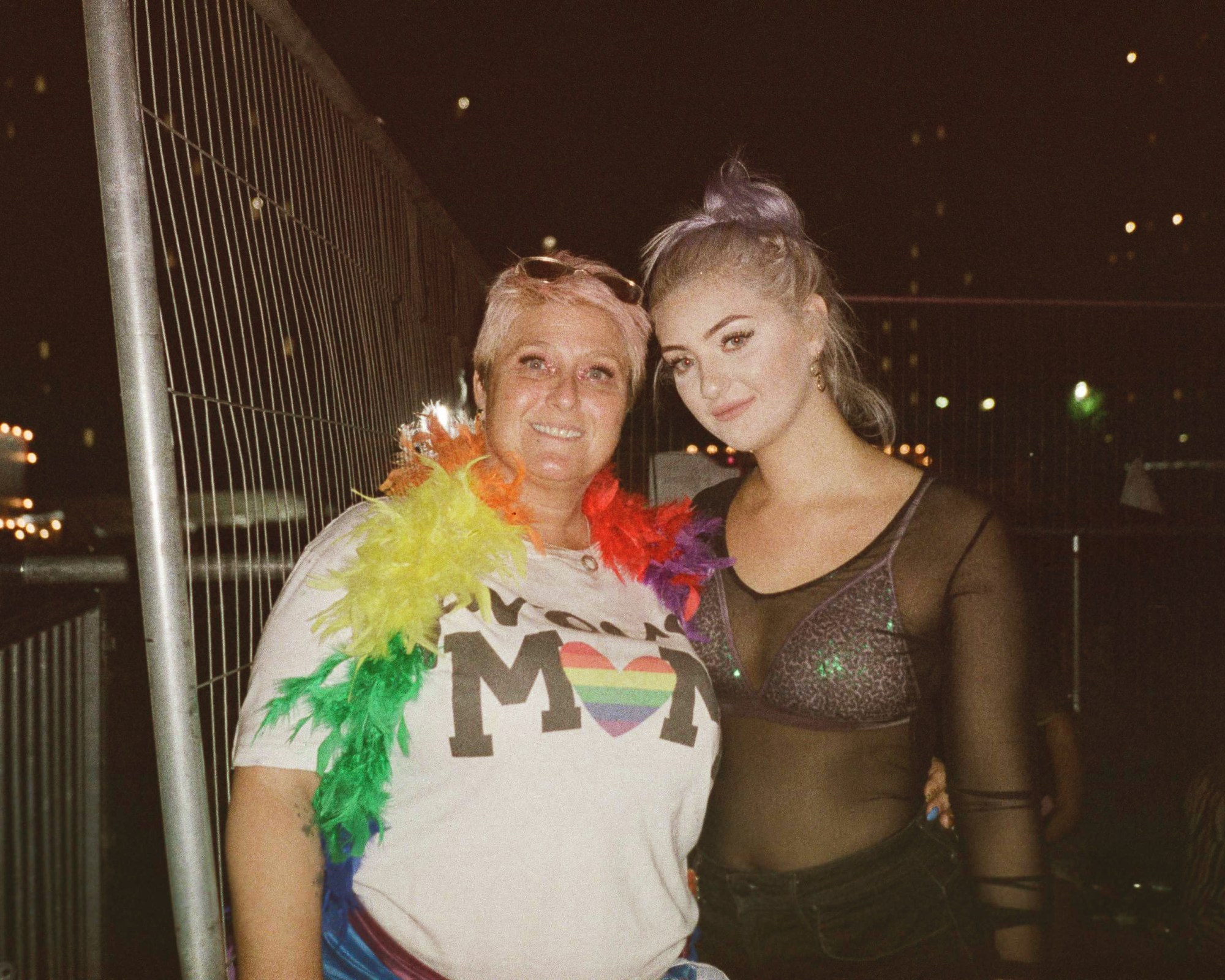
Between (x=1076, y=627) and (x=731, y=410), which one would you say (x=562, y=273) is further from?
(x=1076, y=627)

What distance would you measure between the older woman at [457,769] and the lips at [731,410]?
0.54 m

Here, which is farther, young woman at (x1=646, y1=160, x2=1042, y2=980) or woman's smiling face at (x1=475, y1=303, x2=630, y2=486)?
woman's smiling face at (x1=475, y1=303, x2=630, y2=486)

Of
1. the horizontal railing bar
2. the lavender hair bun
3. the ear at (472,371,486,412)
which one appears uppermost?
the lavender hair bun

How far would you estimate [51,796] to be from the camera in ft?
6.24

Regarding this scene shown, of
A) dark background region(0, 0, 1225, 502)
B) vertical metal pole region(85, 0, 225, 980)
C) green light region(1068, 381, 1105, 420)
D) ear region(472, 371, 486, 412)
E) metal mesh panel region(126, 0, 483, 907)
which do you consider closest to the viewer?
vertical metal pole region(85, 0, 225, 980)

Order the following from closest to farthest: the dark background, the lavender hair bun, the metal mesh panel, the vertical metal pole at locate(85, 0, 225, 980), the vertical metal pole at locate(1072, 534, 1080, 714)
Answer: the vertical metal pole at locate(85, 0, 225, 980)
the metal mesh panel
the lavender hair bun
the vertical metal pole at locate(1072, 534, 1080, 714)
the dark background

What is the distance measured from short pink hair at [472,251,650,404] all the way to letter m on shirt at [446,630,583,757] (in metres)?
0.78

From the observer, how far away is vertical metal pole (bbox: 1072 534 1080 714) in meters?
4.80

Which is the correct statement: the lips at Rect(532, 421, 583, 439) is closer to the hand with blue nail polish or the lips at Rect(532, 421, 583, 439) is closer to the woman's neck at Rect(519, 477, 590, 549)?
the woman's neck at Rect(519, 477, 590, 549)

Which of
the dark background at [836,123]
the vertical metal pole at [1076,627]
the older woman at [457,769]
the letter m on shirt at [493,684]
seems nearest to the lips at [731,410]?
the older woman at [457,769]

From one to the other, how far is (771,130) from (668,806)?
7647 mm

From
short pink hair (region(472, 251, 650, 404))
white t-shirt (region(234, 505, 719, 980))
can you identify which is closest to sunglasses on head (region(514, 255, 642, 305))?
short pink hair (region(472, 251, 650, 404))

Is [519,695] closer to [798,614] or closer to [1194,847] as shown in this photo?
[798,614]

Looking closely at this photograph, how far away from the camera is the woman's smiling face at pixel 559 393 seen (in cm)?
179
